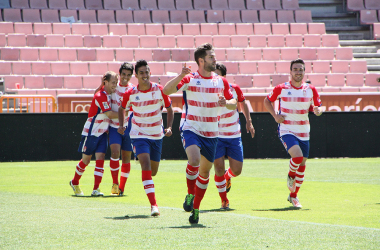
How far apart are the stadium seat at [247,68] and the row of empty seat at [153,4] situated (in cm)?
472

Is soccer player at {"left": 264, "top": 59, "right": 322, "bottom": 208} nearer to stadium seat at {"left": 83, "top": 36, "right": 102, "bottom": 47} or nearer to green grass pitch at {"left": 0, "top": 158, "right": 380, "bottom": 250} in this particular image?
green grass pitch at {"left": 0, "top": 158, "right": 380, "bottom": 250}

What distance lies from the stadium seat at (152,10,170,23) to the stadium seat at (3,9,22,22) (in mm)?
5991

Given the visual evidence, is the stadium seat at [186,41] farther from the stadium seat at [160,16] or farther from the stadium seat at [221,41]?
the stadium seat at [160,16]

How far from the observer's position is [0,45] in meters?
22.6

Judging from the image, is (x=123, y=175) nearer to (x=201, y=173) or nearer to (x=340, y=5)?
(x=201, y=173)

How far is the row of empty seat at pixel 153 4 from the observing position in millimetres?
25219

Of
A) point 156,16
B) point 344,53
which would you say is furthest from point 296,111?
point 156,16

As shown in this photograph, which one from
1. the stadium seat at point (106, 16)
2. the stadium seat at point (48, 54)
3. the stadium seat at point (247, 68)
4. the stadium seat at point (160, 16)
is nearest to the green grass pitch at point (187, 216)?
the stadium seat at point (48, 54)

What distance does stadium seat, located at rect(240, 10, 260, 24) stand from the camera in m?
26.8

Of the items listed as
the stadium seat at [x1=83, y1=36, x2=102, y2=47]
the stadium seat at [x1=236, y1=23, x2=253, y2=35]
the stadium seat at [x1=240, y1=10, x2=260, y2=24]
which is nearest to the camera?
the stadium seat at [x1=83, y1=36, x2=102, y2=47]

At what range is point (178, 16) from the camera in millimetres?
26125

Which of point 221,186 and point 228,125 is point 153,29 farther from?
point 221,186

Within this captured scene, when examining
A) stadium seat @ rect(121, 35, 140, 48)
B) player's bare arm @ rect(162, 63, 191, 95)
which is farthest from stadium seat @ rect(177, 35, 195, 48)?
player's bare arm @ rect(162, 63, 191, 95)

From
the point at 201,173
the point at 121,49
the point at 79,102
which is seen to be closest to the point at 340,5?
the point at 121,49
